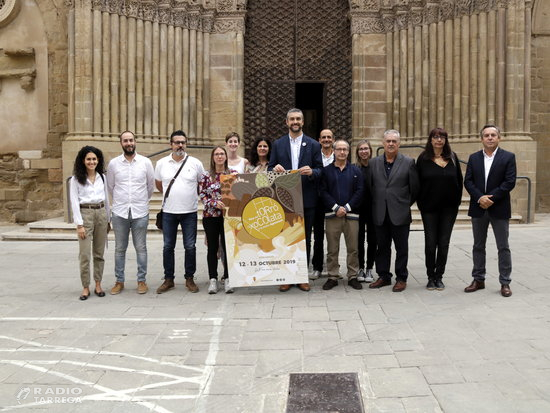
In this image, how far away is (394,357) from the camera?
414 cm

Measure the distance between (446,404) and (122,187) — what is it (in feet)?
14.0

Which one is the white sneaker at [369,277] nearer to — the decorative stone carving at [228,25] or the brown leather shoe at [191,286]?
the brown leather shoe at [191,286]

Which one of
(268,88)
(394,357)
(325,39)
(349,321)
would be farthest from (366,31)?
(394,357)

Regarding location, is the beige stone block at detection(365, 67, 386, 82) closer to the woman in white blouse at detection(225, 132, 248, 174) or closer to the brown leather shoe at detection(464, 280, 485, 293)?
the woman in white blouse at detection(225, 132, 248, 174)

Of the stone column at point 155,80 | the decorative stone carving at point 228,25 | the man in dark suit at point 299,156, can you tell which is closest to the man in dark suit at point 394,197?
the man in dark suit at point 299,156

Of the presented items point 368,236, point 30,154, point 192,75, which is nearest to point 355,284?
point 368,236

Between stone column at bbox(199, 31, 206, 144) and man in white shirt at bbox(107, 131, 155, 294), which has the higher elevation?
stone column at bbox(199, 31, 206, 144)

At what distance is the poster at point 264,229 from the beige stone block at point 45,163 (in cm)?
891

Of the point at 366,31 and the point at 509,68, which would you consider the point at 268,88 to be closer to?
the point at 366,31

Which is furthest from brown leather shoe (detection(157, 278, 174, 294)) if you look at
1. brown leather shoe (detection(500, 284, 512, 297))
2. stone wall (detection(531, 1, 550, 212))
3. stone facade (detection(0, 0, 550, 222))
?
stone wall (detection(531, 1, 550, 212))

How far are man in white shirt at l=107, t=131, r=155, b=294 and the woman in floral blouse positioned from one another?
684mm

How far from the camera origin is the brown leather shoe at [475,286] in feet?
20.3

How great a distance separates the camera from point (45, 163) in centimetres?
1372

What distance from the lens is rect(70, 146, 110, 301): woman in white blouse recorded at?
19.9ft
